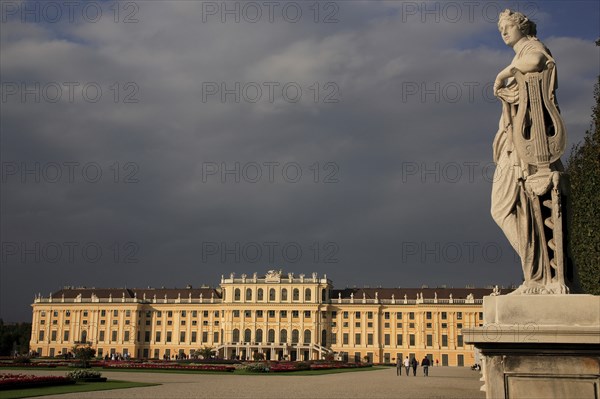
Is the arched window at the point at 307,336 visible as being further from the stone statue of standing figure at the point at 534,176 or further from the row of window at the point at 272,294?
the stone statue of standing figure at the point at 534,176

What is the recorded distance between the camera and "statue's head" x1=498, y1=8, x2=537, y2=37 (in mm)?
5574

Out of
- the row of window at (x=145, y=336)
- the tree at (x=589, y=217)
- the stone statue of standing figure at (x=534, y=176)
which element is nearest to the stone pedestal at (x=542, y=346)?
the stone statue of standing figure at (x=534, y=176)

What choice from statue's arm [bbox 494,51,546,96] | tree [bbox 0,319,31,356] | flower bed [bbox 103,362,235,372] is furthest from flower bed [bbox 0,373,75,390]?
tree [bbox 0,319,31,356]

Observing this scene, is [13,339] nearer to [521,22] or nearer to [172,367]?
[172,367]

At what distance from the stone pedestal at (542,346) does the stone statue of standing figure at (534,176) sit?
22 centimetres

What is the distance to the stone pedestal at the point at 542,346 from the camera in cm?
451

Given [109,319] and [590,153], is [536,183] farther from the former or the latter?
[109,319]

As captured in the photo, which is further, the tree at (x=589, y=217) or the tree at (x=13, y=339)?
the tree at (x=13, y=339)

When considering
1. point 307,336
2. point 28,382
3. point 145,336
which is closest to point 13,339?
point 145,336

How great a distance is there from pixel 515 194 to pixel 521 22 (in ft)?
5.21

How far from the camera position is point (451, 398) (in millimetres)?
21281

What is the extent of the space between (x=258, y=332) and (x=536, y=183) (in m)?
96.8

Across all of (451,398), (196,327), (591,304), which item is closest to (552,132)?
(591,304)

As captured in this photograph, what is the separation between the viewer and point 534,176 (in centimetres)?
508
